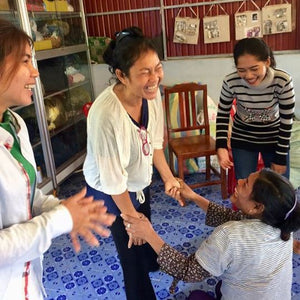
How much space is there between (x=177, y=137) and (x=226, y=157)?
1171 mm

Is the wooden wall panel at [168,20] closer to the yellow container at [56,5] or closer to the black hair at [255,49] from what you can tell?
Answer: the yellow container at [56,5]

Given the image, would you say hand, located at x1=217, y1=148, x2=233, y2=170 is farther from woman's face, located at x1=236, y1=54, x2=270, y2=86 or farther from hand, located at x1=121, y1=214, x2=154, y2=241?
hand, located at x1=121, y1=214, x2=154, y2=241

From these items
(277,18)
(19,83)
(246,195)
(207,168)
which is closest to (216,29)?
(277,18)

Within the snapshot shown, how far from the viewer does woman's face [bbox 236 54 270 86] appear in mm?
1752

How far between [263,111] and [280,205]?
0.96 meters

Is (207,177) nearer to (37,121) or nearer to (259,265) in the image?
(37,121)

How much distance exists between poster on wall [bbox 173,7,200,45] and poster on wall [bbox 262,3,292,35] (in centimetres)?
63

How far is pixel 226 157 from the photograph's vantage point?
2.10 meters

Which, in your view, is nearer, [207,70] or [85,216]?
[85,216]

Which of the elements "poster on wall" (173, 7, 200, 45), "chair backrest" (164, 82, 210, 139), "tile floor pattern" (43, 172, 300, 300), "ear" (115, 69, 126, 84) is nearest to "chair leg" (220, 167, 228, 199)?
"tile floor pattern" (43, 172, 300, 300)

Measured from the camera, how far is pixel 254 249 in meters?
1.11

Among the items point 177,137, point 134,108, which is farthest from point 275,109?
point 177,137

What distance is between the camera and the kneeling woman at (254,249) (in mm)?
1115

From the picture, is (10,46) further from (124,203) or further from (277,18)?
(277,18)
